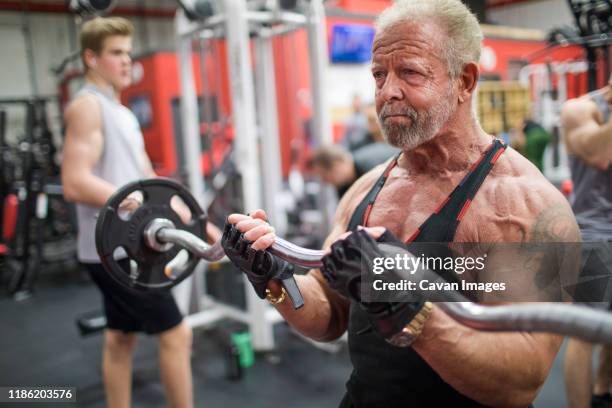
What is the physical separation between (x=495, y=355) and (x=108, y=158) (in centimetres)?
157

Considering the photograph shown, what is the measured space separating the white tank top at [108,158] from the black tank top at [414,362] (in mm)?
1209

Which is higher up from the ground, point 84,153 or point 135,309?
point 84,153

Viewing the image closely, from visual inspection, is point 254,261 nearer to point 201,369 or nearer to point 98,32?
point 98,32

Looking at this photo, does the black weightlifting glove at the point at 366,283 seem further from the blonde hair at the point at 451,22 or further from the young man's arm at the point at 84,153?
the young man's arm at the point at 84,153

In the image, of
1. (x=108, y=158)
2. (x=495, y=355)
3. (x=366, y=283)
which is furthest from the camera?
(x=108, y=158)

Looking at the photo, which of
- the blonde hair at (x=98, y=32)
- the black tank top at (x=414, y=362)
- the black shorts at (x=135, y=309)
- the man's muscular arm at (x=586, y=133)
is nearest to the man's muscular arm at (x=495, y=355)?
the black tank top at (x=414, y=362)

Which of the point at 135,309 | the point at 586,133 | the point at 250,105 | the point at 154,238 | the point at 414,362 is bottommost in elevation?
the point at 135,309

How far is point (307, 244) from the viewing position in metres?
4.36

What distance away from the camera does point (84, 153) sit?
186 cm

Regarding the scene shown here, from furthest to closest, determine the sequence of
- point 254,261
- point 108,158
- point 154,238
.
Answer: point 108,158
point 154,238
point 254,261

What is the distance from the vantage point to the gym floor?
2.58m

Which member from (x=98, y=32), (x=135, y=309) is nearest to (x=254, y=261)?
(x=135, y=309)

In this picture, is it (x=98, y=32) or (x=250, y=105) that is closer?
(x=98, y=32)

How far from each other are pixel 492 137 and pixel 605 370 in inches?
67.9
